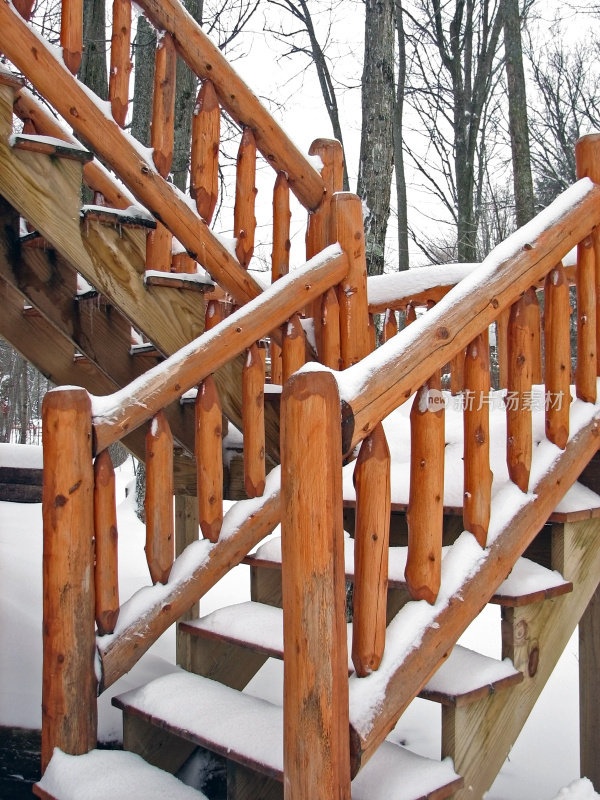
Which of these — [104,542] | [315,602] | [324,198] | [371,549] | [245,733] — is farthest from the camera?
[324,198]

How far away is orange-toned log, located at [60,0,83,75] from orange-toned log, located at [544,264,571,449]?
6.14 feet

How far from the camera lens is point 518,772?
11.5ft

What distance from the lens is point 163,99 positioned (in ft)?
8.82

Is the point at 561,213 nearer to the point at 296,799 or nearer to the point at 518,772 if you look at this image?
the point at 296,799

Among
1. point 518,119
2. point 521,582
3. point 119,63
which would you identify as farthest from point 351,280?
point 518,119

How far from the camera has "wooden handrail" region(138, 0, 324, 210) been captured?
2670mm

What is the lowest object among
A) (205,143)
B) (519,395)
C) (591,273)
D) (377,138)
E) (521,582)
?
(521,582)

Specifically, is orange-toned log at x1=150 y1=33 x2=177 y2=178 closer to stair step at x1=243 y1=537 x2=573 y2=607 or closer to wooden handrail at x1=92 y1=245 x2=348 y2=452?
wooden handrail at x1=92 y1=245 x2=348 y2=452

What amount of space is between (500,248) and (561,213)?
1.28 feet

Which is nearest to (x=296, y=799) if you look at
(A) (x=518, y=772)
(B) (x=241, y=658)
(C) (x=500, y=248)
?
(B) (x=241, y=658)

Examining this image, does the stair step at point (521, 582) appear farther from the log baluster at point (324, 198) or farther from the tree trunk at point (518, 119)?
the tree trunk at point (518, 119)

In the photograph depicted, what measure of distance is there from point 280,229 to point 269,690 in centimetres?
246

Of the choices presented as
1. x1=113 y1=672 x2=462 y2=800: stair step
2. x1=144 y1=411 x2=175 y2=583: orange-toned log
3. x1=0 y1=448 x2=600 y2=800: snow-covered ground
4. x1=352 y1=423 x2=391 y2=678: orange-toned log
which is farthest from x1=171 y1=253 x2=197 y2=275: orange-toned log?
x1=352 y1=423 x2=391 y2=678: orange-toned log

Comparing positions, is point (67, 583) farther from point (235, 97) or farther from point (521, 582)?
point (235, 97)
